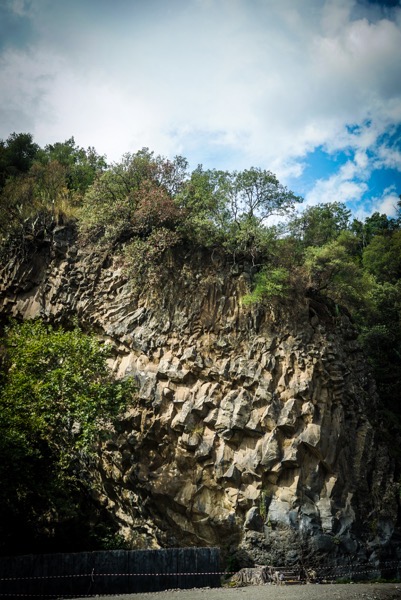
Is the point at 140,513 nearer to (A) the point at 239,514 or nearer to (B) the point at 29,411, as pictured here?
(A) the point at 239,514

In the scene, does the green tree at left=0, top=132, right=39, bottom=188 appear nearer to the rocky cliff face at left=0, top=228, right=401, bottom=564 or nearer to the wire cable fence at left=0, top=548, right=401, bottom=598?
the rocky cliff face at left=0, top=228, right=401, bottom=564

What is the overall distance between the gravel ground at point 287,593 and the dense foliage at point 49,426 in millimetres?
4383

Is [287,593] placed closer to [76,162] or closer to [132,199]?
[132,199]

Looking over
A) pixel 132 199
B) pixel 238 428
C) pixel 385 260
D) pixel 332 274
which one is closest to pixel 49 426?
pixel 238 428

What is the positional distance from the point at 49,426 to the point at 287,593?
9.33 metres

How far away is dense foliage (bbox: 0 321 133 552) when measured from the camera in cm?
1360

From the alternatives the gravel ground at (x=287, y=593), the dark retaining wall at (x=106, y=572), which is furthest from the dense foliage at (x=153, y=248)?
the gravel ground at (x=287, y=593)

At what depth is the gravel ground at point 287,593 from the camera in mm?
10667

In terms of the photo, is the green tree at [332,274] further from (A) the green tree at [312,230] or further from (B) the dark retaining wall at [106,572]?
(B) the dark retaining wall at [106,572]

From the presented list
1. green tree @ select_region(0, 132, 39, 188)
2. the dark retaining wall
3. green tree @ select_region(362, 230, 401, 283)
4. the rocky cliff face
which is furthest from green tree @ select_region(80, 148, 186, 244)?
green tree @ select_region(362, 230, 401, 283)

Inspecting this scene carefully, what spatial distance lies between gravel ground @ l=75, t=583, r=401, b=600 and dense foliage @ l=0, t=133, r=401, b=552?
526 cm

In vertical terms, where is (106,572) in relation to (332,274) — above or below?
below

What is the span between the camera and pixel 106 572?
1199 cm

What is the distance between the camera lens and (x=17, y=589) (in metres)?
11.4
